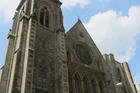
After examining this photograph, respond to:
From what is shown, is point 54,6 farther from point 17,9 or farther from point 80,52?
point 80,52

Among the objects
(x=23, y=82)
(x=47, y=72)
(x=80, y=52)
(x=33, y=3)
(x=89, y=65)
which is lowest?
(x=23, y=82)

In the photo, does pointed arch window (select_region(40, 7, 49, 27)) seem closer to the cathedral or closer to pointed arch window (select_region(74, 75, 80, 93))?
the cathedral

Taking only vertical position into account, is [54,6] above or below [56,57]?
above

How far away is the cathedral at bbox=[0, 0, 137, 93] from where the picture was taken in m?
16.7

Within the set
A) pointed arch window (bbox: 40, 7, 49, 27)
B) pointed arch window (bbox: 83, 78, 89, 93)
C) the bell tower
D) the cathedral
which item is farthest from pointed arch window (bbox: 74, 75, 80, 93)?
pointed arch window (bbox: 40, 7, 49, 27)

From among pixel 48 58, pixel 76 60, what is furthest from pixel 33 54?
pixel 76 60

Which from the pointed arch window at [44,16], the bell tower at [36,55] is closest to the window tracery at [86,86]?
the bell tower at [36,55]

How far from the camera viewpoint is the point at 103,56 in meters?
25.8

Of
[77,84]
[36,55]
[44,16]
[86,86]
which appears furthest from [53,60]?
[44,16]

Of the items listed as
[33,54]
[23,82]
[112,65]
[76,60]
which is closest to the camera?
[23,82]

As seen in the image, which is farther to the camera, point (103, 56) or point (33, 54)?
point (103, 56)

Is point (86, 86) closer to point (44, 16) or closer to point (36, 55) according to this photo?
point (36, 55)

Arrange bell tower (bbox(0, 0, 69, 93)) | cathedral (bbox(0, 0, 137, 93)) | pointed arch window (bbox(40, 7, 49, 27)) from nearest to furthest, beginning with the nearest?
bell tower (bbox(0, 0, 69, 93)) → cathedral (bbox(0, 0, 137, 93)) → pointed arch window (bbox(40, 7, 49, 27))

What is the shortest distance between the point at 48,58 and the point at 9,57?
170 inches
